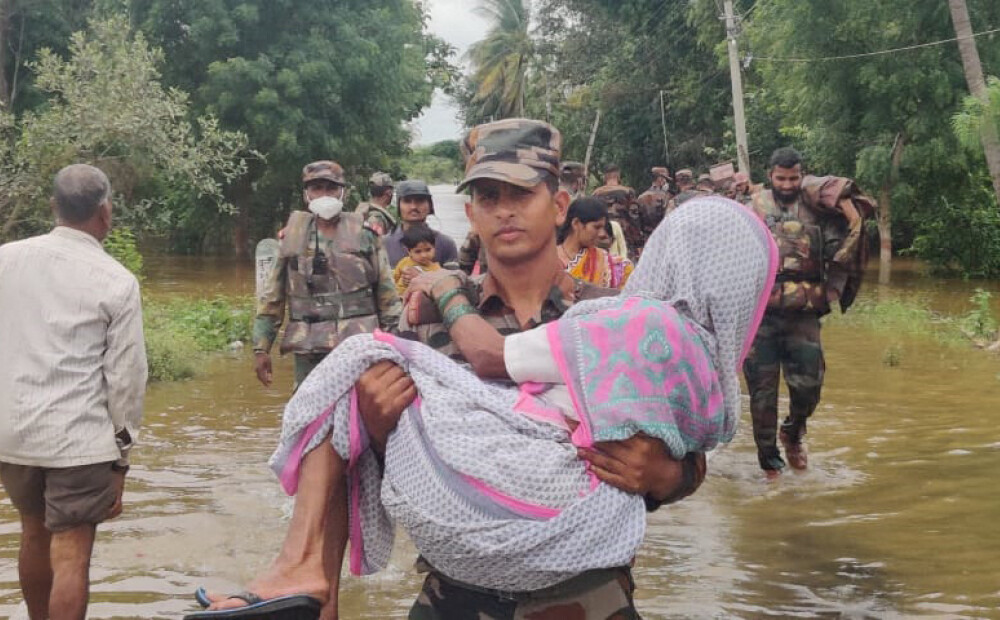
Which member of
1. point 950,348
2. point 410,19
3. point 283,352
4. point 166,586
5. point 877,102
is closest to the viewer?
point 166,586

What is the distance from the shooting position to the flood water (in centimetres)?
539

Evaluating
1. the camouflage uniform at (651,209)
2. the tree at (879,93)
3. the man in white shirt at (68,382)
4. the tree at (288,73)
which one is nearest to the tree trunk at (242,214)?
the tree at (288,73)

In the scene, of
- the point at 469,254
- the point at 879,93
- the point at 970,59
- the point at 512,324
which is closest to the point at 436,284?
the point at 512,324

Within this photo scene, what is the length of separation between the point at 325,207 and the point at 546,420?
4311 mm

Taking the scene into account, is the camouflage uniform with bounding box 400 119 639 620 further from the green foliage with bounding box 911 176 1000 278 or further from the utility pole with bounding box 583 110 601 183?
the utility pole with bounding box 583 110 601 183

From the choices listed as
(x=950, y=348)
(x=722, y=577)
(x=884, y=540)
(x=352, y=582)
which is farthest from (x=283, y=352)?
(x=950, y=348)

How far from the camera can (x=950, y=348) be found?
1367 centimetres

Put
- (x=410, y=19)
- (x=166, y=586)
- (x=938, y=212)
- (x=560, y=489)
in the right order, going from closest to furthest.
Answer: (x=560, y=489) → (x=166, y=586) → (x=938, y=212) → (x=410, y=19)

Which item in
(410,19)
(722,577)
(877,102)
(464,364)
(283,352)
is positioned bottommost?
(722,577)

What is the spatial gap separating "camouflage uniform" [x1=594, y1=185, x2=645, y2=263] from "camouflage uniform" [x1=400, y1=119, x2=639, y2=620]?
7.62 meters

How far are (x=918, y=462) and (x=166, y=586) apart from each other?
5188mm

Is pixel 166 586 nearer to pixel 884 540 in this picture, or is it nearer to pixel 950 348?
pixel 884 540

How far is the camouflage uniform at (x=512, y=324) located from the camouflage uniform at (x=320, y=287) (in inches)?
144

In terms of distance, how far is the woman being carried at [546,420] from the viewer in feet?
7.14
